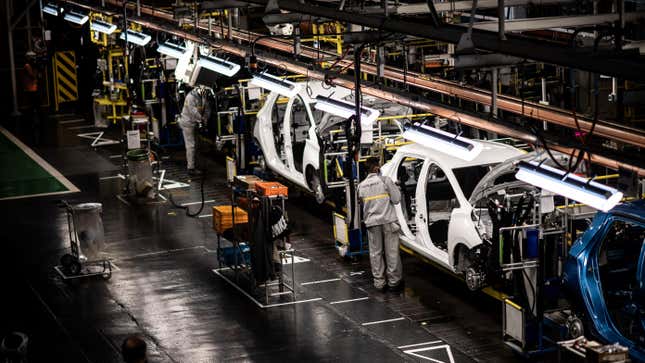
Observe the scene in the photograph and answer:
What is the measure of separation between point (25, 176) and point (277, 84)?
7.39 m

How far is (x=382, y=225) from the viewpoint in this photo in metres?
14.2

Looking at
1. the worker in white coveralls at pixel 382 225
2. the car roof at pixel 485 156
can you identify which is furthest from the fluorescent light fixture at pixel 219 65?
the car roof at pixel 485 156

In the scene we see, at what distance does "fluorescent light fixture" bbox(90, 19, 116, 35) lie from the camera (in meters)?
23.4

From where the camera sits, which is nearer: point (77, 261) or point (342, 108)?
point (342, 108)

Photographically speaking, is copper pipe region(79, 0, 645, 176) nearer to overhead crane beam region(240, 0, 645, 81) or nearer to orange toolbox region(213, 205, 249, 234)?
overhead crane beam region(240, 0, 645, 81)

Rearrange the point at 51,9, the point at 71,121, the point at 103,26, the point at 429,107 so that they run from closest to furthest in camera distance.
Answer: the point at 429,107 → the point at 103,26 → the point at 71,121 → the point at 51,9

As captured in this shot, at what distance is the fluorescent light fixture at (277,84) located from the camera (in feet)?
54.2

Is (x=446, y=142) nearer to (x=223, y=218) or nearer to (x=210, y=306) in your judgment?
(x=210, y=306)

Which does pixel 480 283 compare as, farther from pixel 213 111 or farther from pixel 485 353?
pixel 213 111

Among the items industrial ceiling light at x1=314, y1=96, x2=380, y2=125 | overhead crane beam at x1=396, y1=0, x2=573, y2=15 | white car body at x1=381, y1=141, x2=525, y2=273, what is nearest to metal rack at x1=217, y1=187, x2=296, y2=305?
industrial ceiling light at x1=314, y1=96, x2=380, y2=125

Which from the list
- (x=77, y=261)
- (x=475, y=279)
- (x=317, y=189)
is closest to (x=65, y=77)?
(x=317, y=189)

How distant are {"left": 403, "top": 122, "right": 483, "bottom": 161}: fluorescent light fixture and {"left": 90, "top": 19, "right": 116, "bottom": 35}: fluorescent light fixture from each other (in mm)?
12139

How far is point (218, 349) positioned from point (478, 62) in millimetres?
4304

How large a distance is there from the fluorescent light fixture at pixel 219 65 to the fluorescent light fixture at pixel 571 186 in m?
7.21
